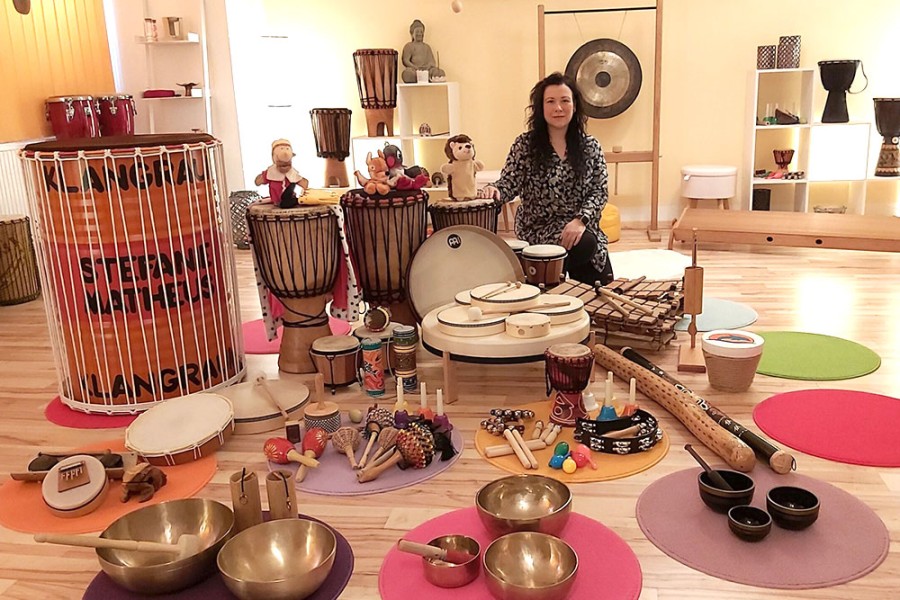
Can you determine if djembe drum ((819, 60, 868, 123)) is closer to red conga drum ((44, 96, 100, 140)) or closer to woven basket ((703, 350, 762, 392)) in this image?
woven basket ((703, 350, 762, 392))

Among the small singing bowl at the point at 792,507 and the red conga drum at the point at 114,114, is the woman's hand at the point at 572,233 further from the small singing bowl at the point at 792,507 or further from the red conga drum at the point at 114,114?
the red conga drum at the point at 114,114

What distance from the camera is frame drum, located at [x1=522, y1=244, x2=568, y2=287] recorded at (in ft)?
10.9

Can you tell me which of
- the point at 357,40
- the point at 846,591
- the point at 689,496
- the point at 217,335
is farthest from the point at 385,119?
the point at 846,591

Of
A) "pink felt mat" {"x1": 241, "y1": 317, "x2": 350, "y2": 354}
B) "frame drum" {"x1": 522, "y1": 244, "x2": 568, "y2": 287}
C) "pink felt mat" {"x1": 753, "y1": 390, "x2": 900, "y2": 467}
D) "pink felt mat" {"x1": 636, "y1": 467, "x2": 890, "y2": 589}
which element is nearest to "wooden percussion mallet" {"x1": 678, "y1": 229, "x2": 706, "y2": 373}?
"pink felt mat" {"x1": 753, "y1": 390, "x2": 900, "y2": 467}

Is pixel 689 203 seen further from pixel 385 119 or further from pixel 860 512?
pixel 860 512

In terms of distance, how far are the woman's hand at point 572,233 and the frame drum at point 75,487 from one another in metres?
2.16

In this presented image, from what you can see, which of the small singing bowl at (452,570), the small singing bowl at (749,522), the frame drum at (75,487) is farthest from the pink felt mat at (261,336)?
the small singing bowl at (749,522)

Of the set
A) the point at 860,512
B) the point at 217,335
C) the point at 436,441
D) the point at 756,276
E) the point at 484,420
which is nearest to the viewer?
the point at 860,512

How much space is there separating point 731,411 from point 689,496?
2.06 ft

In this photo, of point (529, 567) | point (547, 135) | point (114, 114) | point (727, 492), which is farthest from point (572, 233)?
point (114, 114)

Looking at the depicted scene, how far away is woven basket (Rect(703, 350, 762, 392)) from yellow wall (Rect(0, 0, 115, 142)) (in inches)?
171

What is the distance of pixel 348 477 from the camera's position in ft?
7.39

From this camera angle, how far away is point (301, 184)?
3100 mm

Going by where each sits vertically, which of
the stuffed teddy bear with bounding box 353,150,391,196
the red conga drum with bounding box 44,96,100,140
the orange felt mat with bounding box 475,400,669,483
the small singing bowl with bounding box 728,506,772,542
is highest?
the red conga drum with bounding box 44,96,100,140
